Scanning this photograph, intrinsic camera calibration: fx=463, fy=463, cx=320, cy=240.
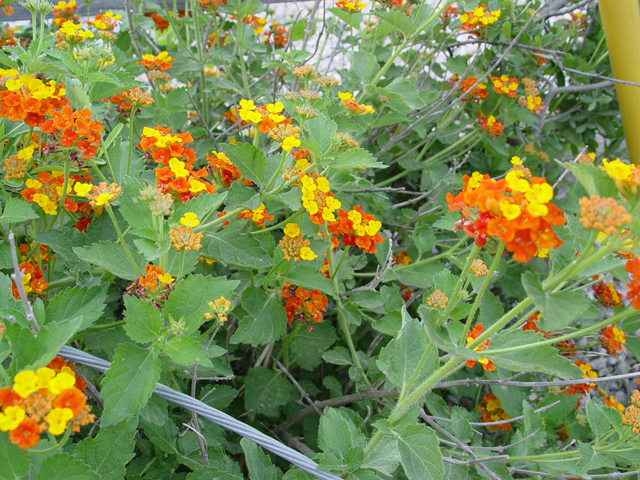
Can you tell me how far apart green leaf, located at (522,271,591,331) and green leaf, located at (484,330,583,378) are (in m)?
0.12

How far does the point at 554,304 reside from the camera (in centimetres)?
84

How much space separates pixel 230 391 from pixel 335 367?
26.4 inches

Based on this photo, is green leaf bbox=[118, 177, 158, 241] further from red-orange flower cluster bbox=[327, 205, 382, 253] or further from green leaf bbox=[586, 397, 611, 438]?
green leaf bbox=[586, 397, 611, 438]

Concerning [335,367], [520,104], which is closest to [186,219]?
[335,367]

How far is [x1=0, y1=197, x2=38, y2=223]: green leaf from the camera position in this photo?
1196mm

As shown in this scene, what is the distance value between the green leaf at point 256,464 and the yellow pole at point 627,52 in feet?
6.17

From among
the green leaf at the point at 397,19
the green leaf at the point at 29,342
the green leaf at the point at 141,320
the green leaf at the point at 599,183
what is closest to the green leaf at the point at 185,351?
the green leaf at the point at 141,320

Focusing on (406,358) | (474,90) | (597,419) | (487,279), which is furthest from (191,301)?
(474,90)

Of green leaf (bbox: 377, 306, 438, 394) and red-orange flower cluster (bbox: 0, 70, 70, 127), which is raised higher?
red-orange flower cluster (bbox: 0, 70, 70, 127)

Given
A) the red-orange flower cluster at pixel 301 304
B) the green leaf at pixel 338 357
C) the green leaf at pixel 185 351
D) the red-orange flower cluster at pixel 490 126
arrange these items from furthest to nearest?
the red-orange flower cluster at pixel 490 126 → the green leaf at pixel 338 357 → the red-orange flower cluster at pixel 301 304 → the green leaf at pixel 185 351

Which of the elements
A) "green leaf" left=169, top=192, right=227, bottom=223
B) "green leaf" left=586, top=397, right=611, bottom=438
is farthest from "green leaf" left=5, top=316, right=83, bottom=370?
"green leaf" left=586, top=397, right=611, bottom=438

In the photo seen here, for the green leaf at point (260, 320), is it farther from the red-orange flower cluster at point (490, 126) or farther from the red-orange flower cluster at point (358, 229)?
the red-orange flower cluster at point (490, 126)

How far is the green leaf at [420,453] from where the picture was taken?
1.03m

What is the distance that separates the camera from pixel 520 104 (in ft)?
8.18
